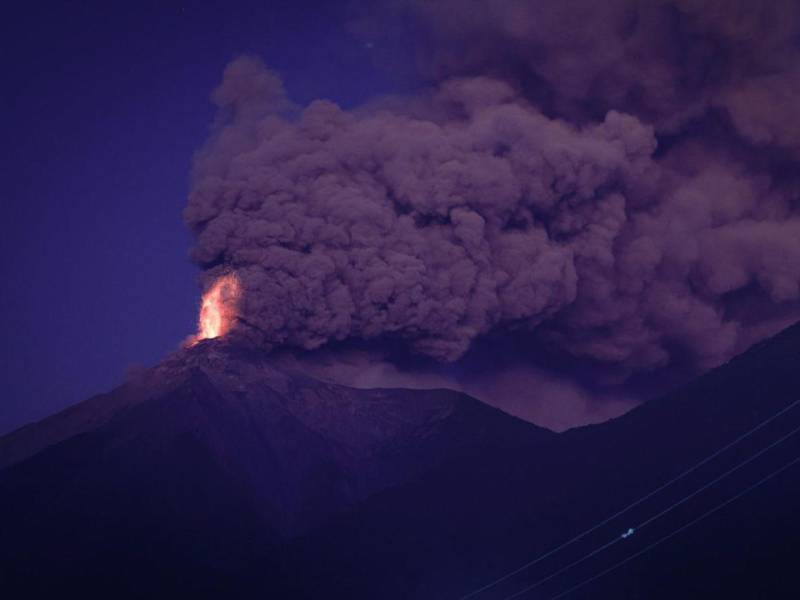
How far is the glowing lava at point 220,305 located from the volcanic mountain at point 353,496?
0.60m

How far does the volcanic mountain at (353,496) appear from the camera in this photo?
2234cm

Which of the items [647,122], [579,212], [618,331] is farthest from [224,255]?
[647,122]

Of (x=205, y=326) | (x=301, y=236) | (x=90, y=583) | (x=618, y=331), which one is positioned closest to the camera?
(x=90, y=583)

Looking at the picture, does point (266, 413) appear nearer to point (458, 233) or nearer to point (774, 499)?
point (458, 233)

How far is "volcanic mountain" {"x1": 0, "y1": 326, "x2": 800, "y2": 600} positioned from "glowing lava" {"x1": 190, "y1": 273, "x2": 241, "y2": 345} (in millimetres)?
603

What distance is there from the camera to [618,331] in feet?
90.7

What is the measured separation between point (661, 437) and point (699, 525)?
427 centimetres

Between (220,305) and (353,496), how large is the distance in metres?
6.96

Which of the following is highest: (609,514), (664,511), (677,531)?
(609,514)

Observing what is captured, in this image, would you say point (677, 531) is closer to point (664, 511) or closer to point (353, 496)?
point (664, 511)

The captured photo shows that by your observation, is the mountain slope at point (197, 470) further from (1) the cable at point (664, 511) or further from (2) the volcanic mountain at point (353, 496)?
(1) the cable at point (664, 511)

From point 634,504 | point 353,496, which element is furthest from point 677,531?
point 353,496

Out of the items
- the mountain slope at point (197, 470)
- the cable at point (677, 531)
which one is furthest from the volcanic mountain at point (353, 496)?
the cable at point (677, 531)

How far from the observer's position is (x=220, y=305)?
24.3 metres
